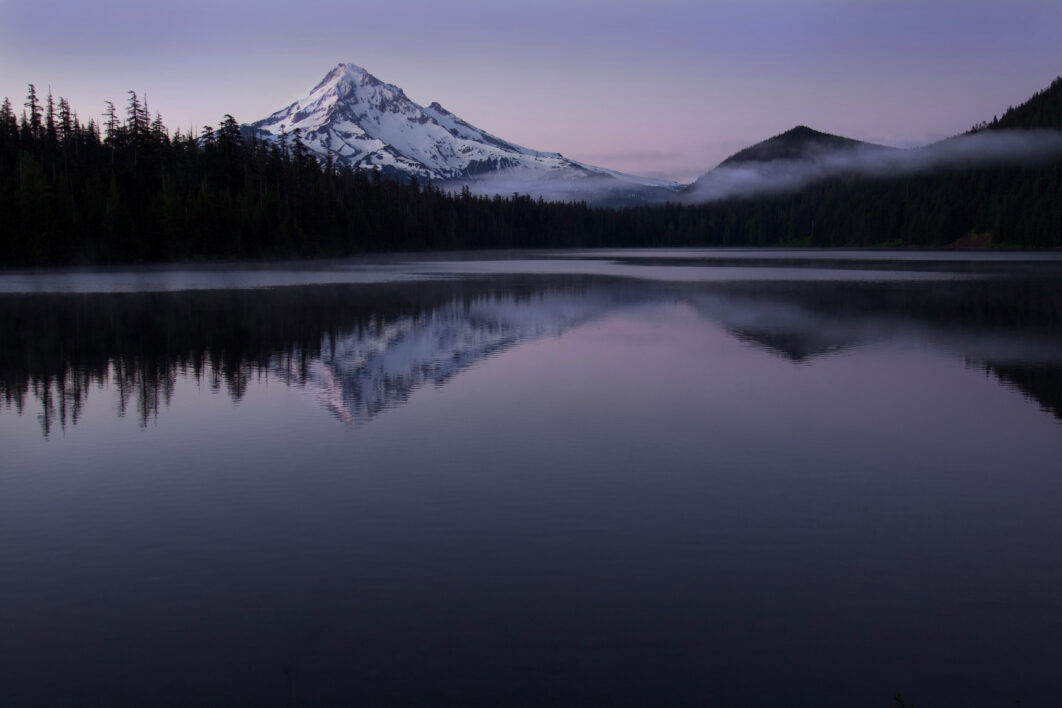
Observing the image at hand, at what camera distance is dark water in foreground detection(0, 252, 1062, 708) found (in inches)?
332

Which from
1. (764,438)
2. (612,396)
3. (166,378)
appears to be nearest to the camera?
(764,438)

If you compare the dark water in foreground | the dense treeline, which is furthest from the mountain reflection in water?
the dense treeline

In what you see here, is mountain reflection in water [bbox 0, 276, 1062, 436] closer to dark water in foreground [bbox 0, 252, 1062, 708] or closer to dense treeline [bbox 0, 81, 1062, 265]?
dark water in foreground [bbox 0, 252, 1062, 708]

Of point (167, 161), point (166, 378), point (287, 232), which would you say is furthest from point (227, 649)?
point (167, 161)

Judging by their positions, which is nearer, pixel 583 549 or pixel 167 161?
pixel 583 549

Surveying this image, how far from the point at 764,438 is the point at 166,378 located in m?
17.8

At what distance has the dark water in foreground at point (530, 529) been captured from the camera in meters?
8.43

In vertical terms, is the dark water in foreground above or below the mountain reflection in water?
below

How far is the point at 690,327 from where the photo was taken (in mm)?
38594

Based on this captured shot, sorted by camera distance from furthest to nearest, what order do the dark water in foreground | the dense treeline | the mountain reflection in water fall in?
the dense treeline
the mountain reflection in water
the dark water in foreground

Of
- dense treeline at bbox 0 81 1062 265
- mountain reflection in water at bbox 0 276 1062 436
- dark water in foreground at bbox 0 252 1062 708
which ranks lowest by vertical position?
dark water in foreground at bbox 0 252 1062 708

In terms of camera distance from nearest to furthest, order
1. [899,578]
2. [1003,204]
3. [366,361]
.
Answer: [899,578], [366,361], [1003,204]

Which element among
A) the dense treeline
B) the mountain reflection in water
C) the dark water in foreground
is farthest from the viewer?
the dense treeline

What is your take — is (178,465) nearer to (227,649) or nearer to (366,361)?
(227,649)
